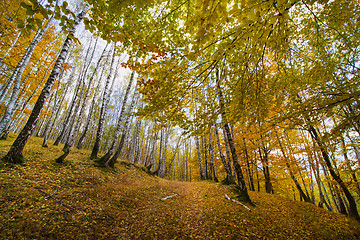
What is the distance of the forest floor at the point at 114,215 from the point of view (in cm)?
283

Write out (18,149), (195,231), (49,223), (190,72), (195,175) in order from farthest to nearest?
(195,175) < (18,149) < (195,231) < (190,72) < (49,223)

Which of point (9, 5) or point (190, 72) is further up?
point (9, 5)

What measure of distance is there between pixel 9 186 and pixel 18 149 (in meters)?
1.57

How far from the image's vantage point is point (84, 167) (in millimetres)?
6074

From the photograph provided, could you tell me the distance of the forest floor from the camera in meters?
2.83

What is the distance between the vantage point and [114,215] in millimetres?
3910

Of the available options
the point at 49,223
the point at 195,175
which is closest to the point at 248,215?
the point at 49,223

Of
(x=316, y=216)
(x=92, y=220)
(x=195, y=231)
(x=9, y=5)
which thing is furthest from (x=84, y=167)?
(x=316, y=216)

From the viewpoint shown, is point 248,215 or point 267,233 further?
point 248,215

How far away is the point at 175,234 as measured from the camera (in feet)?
11.5

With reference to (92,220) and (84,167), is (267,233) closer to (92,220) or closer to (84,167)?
(92,220)

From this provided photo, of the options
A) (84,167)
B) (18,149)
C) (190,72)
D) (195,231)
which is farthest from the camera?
(84,167)

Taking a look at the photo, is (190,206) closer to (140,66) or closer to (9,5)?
(140,66)

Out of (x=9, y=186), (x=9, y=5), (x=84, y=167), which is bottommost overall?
(x=9, y=186)
